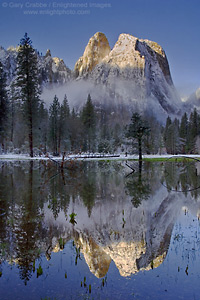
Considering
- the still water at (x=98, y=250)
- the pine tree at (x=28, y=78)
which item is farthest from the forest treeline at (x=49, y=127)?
the still water at (x=98, y=250)

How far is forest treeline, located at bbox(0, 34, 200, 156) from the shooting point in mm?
35969

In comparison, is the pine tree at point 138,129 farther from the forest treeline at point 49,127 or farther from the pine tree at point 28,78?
the pine tree at point 28,78

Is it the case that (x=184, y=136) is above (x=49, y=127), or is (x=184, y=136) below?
below

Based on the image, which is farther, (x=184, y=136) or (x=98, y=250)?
(x=184, y=136)

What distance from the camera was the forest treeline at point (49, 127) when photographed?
118 feet

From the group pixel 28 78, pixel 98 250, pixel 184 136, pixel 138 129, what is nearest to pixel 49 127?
pixel 28 78

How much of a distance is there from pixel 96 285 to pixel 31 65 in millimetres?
36158

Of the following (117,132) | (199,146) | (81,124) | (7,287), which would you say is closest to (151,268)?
(7,287)

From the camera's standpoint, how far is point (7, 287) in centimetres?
389

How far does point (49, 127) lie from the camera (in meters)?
68.1

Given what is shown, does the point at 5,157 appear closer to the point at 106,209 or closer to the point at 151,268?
the point at 106,209

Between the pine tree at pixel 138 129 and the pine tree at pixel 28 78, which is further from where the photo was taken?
the pine tree at pixel 138 129

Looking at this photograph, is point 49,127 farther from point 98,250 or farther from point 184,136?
point 98,250

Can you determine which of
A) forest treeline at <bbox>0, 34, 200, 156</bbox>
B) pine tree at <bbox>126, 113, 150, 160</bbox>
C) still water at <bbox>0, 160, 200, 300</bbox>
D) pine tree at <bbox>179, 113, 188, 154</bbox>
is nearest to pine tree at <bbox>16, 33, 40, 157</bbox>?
forest treeline at <bbox>0, 34, 200, 156</bbox>
